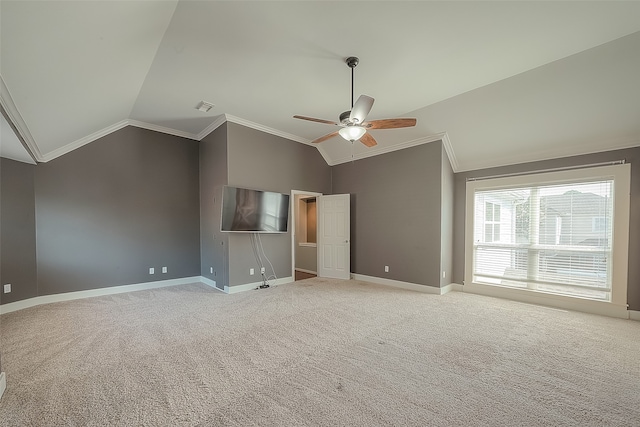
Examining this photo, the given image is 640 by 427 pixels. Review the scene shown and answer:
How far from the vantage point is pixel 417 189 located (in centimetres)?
495

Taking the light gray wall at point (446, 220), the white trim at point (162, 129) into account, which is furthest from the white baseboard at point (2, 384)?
the light gray wall at point (446, 220)

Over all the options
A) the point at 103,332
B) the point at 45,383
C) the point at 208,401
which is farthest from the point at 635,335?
the point at 103,332

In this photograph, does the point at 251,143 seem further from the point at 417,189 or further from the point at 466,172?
the point at 466,172

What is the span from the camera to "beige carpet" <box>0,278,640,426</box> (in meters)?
1.71

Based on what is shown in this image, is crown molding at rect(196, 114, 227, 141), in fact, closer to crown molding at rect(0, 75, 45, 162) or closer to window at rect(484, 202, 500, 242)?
crown molding at rect(0, 75, 45, 162)

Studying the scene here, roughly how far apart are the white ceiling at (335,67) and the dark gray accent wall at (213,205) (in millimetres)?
676

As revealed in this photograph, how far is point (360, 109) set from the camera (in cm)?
259

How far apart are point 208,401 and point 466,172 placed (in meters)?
5.35

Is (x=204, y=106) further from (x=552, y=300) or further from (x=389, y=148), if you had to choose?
(x=552, y=300)

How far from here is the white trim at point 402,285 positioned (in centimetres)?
469

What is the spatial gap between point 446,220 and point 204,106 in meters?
4.81

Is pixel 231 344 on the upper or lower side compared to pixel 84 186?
lower

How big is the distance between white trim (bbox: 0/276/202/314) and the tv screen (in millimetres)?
1953

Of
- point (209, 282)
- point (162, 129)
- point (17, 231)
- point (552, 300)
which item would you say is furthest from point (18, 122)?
point (552, 300)
